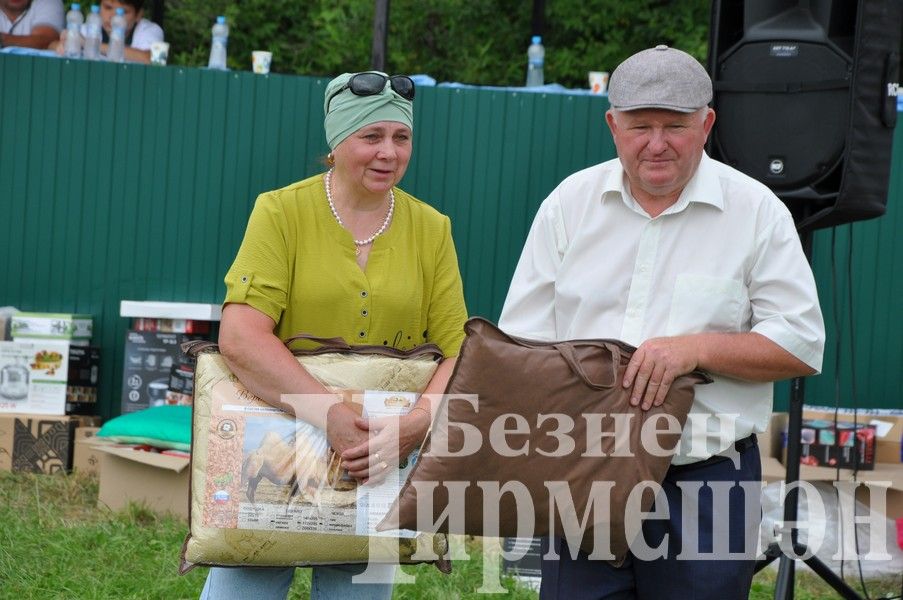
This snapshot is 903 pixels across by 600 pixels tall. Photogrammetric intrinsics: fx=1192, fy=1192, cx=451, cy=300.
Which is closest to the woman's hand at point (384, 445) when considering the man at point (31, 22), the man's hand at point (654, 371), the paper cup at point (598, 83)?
the man's hand at point (654, 371)

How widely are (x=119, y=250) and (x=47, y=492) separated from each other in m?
1.51

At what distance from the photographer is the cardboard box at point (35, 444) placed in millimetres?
5805

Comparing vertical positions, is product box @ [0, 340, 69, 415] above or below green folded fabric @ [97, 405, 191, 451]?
above

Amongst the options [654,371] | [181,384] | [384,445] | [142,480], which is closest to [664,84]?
[654,371]

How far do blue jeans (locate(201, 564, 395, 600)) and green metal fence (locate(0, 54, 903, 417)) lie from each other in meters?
4.07

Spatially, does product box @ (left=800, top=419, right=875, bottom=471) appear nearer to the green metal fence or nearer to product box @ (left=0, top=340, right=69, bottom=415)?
the green metal fence

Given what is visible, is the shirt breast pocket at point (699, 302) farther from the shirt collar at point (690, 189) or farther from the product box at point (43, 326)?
the product box at point (43, 326)

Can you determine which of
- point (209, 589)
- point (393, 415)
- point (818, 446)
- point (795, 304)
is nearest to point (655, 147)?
point (795, 304)

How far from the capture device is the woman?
2.36 metres

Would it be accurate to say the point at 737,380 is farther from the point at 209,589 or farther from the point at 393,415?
the point at 209,589

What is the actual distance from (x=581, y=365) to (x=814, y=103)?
2.13 meters

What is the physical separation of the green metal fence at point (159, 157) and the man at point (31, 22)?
58 cm

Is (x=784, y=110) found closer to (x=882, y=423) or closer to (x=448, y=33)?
(x=882, y=423)

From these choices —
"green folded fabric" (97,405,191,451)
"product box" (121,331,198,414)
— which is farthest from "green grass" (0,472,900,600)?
"product box" (121,331,198,414)
